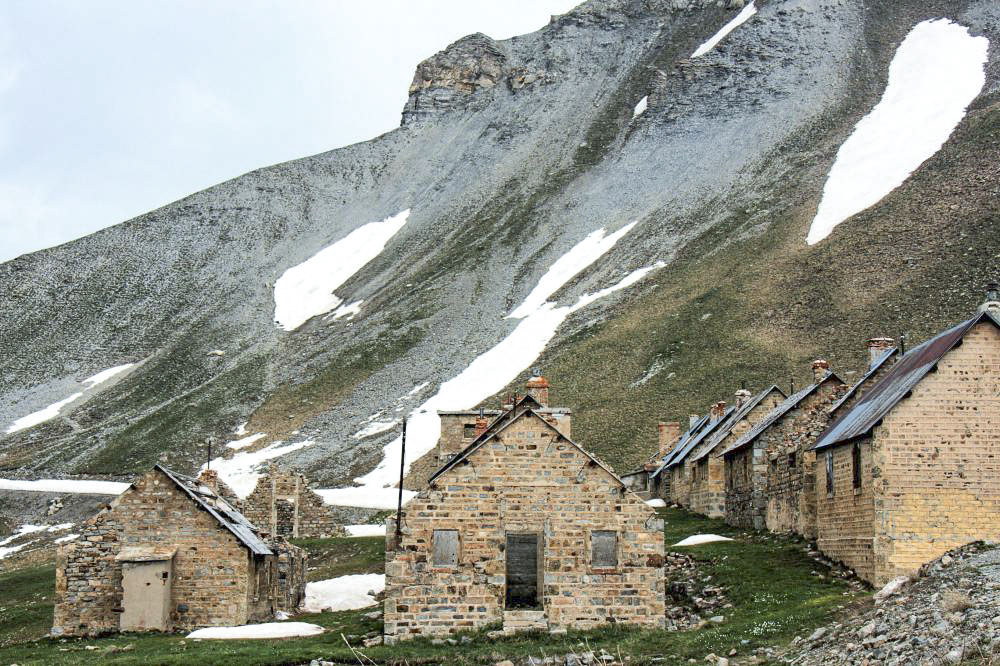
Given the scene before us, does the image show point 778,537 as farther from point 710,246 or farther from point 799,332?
point 710,246

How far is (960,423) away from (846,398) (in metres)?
7.53

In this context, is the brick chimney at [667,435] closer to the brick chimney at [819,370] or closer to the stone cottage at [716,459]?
the stone cottage at [716,459]

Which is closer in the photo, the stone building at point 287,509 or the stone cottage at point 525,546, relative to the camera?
the stone cottage at point 525,546

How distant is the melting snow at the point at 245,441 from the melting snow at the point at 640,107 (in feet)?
304

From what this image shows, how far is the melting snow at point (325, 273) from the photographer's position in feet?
426

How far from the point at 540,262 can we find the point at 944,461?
321 ft

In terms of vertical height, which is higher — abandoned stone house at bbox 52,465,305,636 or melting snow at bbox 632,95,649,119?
melting snow at bbox 632,95,649,119

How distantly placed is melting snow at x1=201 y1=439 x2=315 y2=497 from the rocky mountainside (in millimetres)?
749

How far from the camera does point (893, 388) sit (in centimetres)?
2662

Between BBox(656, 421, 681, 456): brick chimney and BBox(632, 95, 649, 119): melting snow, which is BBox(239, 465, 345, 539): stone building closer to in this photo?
BBox(656, 421, 681, 456): brick chimney

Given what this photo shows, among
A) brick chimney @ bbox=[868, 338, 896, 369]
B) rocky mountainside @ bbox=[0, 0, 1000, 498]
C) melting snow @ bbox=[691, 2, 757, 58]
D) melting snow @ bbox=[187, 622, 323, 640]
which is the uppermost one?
melting snow @ bbox=[691, 2, 757, 58]

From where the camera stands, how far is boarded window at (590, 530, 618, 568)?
72.7 feet

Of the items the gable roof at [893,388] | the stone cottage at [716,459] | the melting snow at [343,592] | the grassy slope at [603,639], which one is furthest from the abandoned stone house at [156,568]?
the stone cottage at [716,459]

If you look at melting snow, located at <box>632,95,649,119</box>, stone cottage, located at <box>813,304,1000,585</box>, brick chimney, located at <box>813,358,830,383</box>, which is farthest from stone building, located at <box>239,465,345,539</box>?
melting snow, located at <box>632,95,649,119</box>
